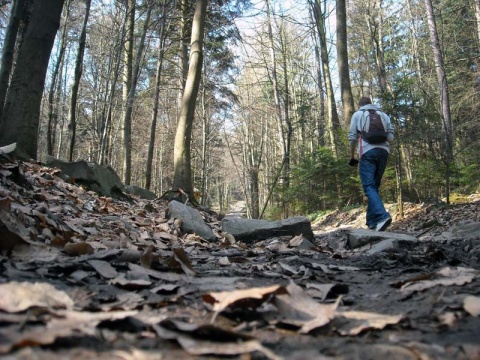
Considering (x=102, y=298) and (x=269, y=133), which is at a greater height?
(x=269, y=133)

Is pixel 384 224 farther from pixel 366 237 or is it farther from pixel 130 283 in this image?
pixel 130 283

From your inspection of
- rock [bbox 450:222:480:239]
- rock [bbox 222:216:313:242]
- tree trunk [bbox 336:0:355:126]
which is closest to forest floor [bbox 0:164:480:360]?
rock [bbox 450:222:480:239]

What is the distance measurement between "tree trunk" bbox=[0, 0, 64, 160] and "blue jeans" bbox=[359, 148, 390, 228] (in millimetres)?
5329

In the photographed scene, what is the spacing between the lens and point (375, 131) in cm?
589

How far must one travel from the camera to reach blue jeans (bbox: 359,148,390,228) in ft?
19.0

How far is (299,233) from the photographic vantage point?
5801 mm

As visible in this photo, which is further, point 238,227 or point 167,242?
point 238,227

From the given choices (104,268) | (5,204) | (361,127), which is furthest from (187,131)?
(104,268)

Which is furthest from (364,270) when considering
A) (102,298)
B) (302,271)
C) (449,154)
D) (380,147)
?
(449,154)

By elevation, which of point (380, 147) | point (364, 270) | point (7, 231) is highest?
point (380, 147)

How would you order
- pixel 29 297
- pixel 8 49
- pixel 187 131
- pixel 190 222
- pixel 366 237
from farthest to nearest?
pixel 187 131, pixel 8 49, pixel 190 222, pixel 366 237, pixel 29 297

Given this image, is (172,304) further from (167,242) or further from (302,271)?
(167,242)

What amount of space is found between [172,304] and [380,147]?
5.09 m

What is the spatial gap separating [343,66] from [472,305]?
12612 mm
